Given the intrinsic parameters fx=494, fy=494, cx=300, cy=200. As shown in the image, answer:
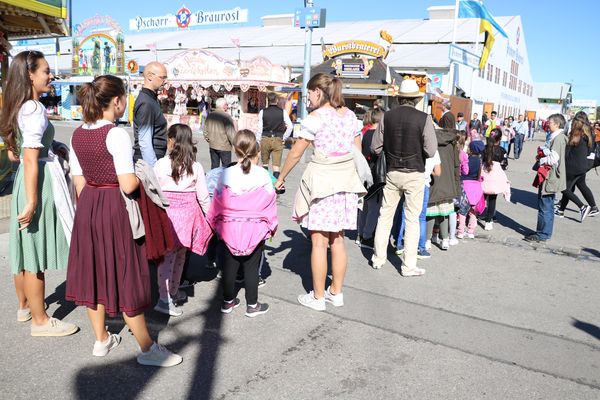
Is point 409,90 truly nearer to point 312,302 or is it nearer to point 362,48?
point 312,302

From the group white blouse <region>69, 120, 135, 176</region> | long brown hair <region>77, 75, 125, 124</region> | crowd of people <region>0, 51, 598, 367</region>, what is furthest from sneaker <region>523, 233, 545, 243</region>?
long brown hair <region>77, 75, 125, 124</region>

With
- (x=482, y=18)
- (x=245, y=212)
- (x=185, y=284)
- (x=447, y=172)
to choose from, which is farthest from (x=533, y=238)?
(x=482, y=18)

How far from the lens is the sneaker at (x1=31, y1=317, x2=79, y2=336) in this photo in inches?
133

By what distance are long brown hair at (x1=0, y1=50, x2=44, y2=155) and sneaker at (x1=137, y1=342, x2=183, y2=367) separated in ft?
Result: 5.39

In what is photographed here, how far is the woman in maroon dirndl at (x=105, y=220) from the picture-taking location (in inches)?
110

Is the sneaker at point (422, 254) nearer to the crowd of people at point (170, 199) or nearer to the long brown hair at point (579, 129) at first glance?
the crowd of people at point (170, 199)

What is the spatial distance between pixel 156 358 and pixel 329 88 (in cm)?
229

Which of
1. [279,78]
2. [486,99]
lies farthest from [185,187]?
[486,99]

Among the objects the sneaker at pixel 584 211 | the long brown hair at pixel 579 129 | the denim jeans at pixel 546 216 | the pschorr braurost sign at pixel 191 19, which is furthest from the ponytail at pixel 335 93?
the pschorr braurost sign at pixel 191 19

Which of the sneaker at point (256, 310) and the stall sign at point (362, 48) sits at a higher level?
the stall sign at point (362, 48)

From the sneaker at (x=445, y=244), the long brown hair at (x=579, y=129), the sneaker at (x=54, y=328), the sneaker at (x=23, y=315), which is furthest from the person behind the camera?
the long brown hair at (x=579, y=129)

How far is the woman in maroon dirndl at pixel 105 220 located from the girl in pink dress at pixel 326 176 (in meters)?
1.38

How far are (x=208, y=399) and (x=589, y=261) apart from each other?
16.5 ft

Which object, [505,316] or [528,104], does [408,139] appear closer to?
[505,316]
